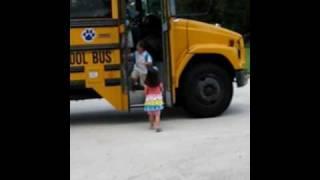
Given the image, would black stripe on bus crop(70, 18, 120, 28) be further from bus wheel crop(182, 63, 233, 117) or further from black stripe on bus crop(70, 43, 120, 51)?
bus wheel crop(182, 63, 233, 117)

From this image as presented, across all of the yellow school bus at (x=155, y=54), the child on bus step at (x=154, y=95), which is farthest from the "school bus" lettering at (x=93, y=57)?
the child on bus step at (x=154, y=95)

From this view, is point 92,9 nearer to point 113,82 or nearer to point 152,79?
point 113,82

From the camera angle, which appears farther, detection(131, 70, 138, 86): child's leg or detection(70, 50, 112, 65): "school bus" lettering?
detection(131, 70, 138, 86): child's leg

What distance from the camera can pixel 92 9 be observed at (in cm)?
1023

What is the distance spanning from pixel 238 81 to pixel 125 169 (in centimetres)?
457

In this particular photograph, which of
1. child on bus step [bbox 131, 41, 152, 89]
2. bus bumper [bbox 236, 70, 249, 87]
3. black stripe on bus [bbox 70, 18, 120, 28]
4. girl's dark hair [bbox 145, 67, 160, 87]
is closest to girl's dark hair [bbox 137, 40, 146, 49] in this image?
child on bus step [bbox 131, 41, 152, 89]

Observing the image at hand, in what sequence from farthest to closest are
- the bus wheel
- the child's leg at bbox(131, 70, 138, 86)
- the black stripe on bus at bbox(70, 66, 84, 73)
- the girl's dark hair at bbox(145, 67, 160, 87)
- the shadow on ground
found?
the shadow on ground
the bus wheel
the child's leg at bbox(131, 70, 138, 86)
the black stripe on bus at bbox(70, 66, 84, 73)
the girl's dark hair at bbox(145, 67, 160, 87)

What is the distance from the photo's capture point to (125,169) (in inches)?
274

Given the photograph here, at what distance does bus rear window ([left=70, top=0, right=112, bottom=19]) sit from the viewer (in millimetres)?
10188

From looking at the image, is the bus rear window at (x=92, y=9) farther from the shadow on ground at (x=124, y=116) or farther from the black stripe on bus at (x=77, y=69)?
the shadow on ground at (x=124, y=116)

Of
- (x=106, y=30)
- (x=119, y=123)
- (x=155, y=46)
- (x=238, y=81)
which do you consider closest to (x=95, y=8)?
(x=106, y=30)

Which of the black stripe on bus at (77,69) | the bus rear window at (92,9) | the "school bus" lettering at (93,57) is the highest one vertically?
the bus rear window at (92,9)

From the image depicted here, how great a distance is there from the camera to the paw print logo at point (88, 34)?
33.3 feet
